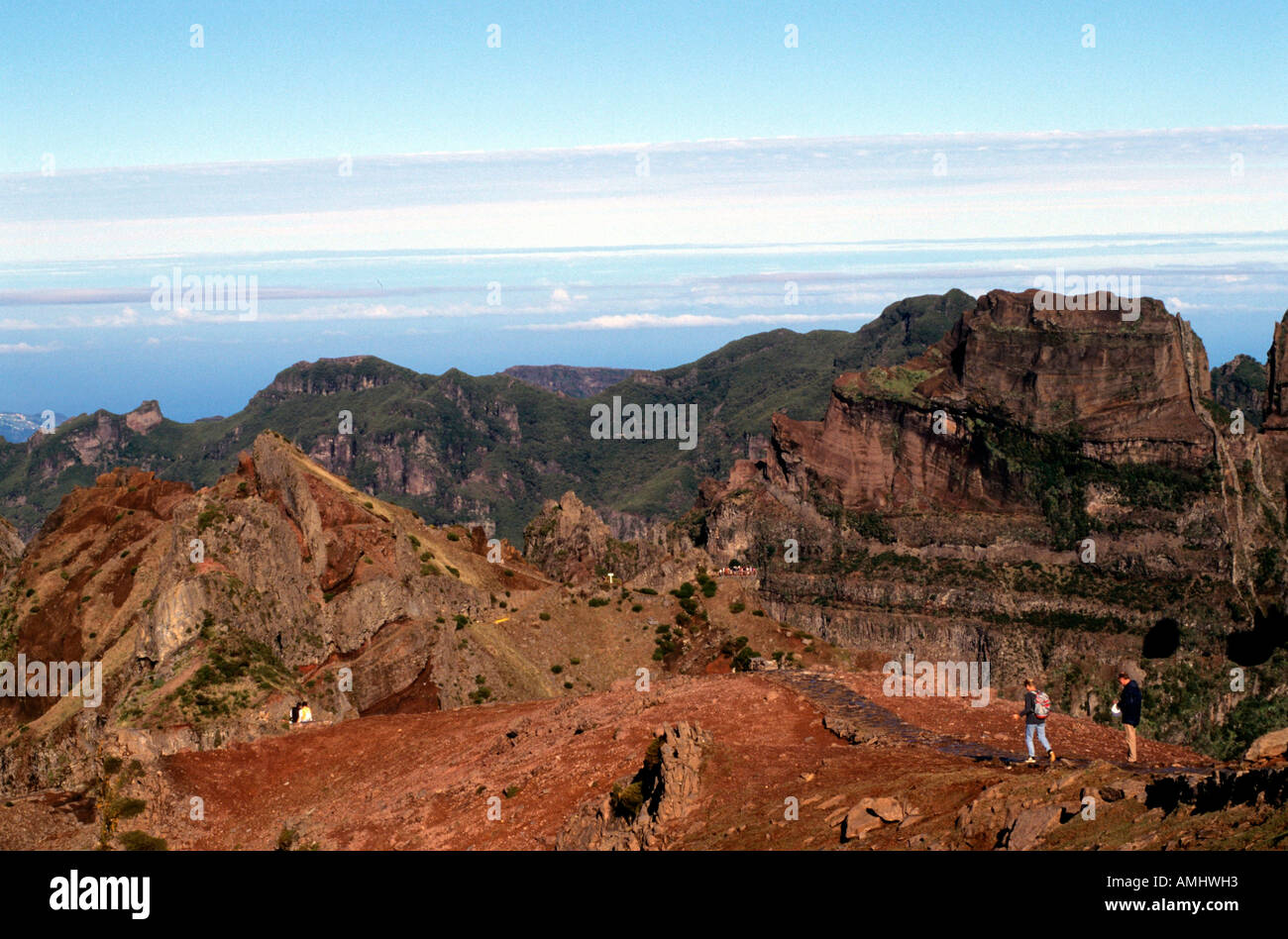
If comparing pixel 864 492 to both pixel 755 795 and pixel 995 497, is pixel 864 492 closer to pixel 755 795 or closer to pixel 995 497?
pixel 995 497

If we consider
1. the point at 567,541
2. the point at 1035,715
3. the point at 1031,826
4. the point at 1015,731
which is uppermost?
the point at 1035,715

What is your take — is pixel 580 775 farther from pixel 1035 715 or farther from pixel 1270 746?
pixel 1270 746

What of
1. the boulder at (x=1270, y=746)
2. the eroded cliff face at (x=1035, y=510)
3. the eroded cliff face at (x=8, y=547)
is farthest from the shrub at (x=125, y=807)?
the eroded cliff face at (x=1035, y=510)

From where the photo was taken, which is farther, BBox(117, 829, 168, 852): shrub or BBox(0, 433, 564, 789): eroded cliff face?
BBox(0, 433, 564, 789): eroded cliff face

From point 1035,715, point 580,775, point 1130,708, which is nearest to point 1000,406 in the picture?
point 580,775

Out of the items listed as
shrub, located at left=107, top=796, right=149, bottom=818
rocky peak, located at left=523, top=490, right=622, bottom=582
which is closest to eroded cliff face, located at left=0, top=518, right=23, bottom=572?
rocky peak, located at left=523, top=490, right=622, bottom=582

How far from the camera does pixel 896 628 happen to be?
545 ft

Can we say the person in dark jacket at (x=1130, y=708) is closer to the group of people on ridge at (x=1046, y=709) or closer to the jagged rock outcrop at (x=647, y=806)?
the group of people on ridge at (x=1046, y=709)

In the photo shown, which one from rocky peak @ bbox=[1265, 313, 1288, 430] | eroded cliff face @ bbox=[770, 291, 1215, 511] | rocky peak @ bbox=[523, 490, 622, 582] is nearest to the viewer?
rocky peak @ bbox=[523, 490, 622, 582]

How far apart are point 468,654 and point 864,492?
14221cm

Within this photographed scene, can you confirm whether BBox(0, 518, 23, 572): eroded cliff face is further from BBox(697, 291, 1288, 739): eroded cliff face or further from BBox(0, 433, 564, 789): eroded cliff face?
BBox(697, 291, 1288, 739): eroded cliff face

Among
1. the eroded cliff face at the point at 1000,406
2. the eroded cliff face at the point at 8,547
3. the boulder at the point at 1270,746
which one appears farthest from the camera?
the eroded cliff face at the point at 1000,406
